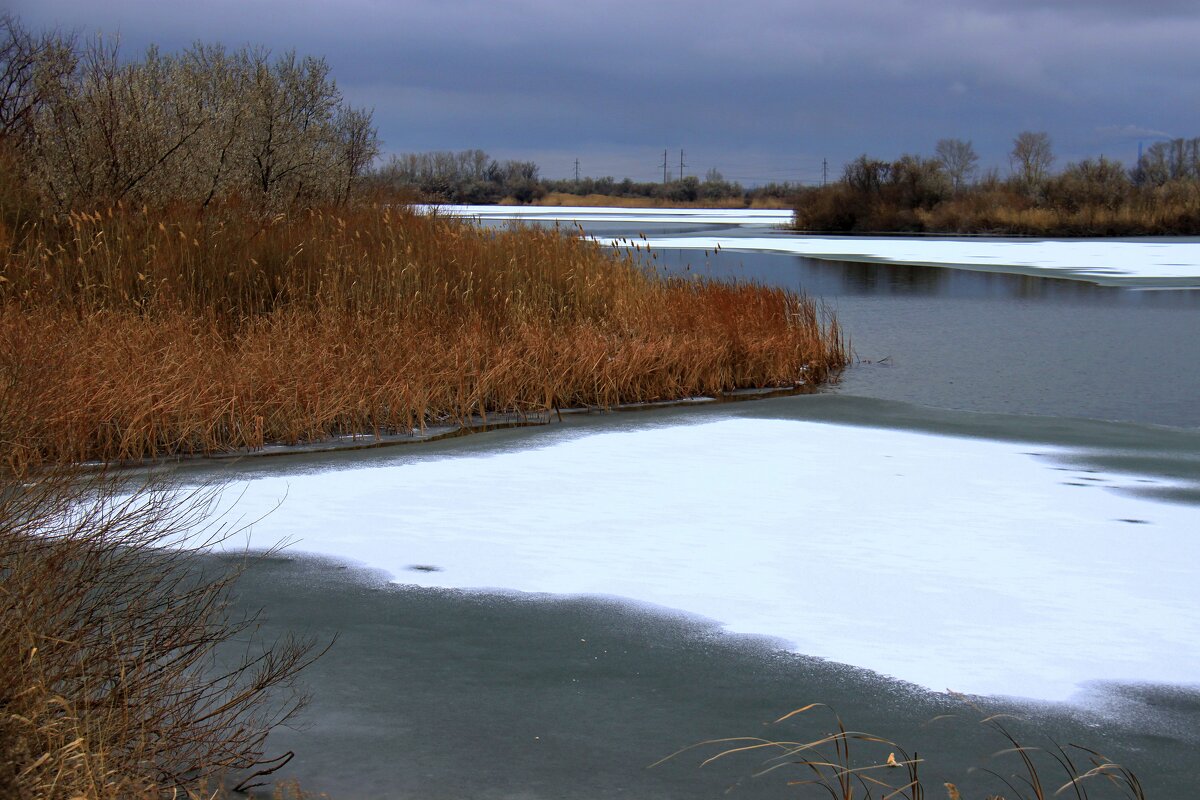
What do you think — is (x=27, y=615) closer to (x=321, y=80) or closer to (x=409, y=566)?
(x=409, y=566)

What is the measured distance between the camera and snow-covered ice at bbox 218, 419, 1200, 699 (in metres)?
4.33

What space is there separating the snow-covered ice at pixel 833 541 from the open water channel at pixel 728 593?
0.02 metres

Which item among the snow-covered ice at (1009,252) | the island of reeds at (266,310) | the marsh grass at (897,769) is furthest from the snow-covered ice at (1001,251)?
the marsh grass at (897,769)

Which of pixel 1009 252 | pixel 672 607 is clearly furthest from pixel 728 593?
pixel 1009 252

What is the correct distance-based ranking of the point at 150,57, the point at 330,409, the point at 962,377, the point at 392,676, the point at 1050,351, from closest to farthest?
1. the point at 392,676
2. the point at 330,409
3. the point at 962,377
4. the point at 1050,351
5. the point at 150,57

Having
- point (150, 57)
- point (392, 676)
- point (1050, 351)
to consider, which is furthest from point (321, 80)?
point (392, 676)

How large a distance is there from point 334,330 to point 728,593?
18.8 ft

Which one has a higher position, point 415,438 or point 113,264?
point 113,264

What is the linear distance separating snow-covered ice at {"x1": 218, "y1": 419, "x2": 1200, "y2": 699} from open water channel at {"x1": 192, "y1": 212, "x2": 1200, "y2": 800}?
0.07 ft

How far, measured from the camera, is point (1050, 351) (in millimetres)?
12930

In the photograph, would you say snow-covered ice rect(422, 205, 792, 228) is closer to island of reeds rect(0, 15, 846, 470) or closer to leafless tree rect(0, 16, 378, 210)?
leafless tree rect(0, 16, 378, 210)

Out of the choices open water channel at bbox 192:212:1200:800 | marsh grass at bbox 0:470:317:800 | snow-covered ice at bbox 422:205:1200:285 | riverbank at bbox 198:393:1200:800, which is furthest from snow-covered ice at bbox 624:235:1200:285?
marsh grass at bbox 0:470:317:800

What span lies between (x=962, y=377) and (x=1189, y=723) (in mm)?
7871

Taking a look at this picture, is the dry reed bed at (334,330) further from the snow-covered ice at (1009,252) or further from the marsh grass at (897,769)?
the snow-covered ice at (1009,252)
